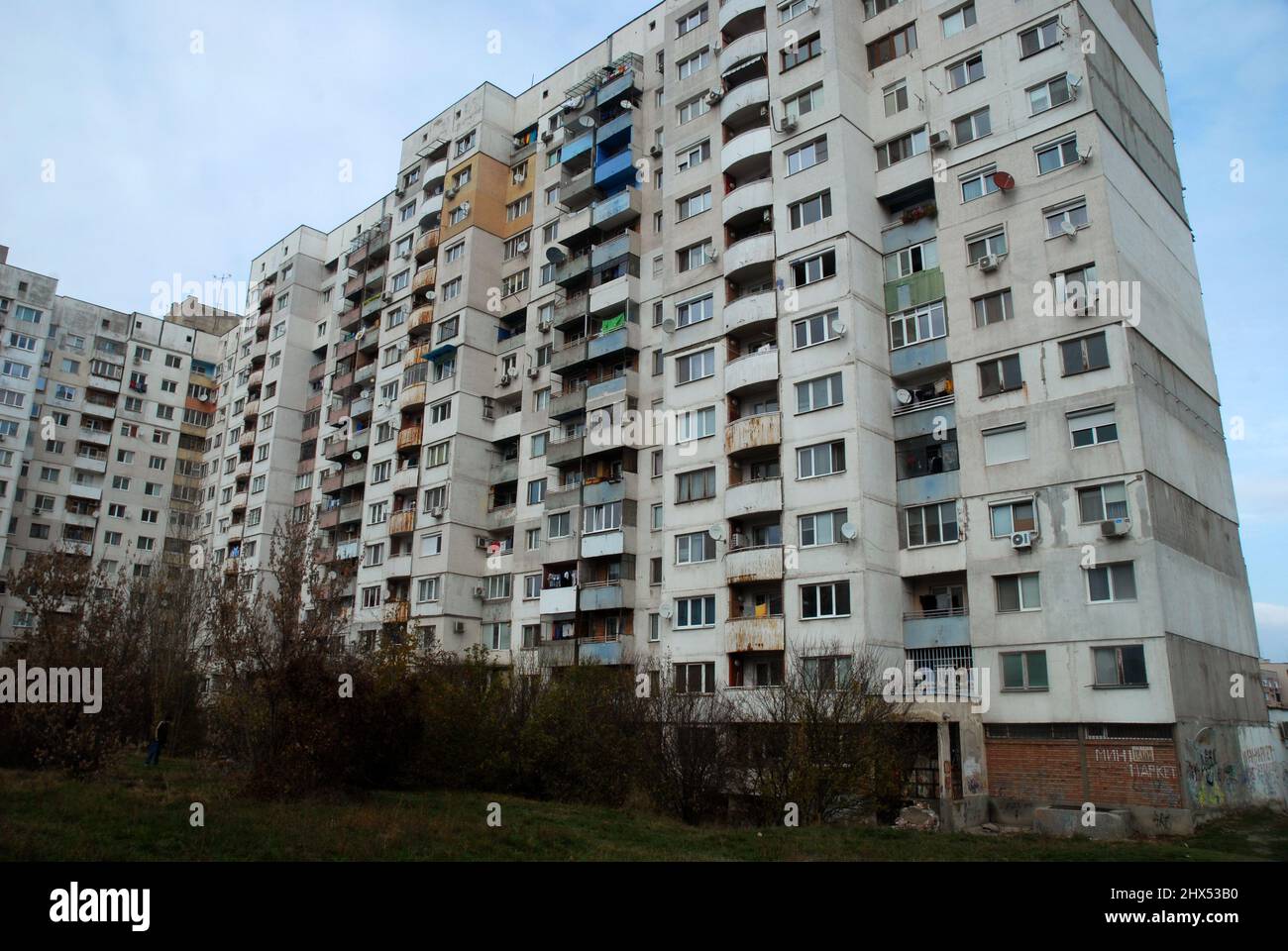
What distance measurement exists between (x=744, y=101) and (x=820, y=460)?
1830 cm

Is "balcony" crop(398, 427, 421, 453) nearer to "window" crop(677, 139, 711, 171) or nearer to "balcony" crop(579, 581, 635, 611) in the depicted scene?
"balcony" crop(579, 581, 635, 611)

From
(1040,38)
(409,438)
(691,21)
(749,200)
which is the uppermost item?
(691,21)

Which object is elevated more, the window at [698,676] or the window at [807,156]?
the window at [807,156]

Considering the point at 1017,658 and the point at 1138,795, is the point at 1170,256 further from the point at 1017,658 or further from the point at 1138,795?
the point at 1138,795

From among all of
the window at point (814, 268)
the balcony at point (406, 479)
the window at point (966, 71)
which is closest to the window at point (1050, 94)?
the window at point (966, 71)

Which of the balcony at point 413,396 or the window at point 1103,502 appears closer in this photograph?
the window at point 1103,502

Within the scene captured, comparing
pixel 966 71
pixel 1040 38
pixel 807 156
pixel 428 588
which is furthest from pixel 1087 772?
pixel 428 588

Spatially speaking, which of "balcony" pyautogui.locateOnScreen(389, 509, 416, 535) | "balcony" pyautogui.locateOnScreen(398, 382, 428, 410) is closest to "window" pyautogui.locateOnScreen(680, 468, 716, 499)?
"balcony" pyautogui.locateOnScreen(389, 509, 416, 535)

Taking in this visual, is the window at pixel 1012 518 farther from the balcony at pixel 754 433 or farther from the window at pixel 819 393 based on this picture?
the balcony at pixel 754 433

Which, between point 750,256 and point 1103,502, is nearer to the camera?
point 1103,502

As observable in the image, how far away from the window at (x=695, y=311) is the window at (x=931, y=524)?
13.4 metres

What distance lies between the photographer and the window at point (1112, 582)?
28750mm

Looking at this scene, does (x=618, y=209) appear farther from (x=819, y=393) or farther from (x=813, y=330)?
(x=819, y=393)

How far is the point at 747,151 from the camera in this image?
1645 inches
